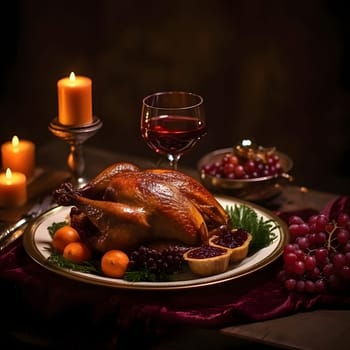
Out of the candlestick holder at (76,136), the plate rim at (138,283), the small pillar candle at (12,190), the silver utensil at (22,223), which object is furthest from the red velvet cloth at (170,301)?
the candlestick holder at (76,136)

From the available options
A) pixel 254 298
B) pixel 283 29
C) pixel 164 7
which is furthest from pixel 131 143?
pixel 254 298

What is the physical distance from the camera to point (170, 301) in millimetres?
1672

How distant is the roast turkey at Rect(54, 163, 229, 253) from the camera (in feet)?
5.57

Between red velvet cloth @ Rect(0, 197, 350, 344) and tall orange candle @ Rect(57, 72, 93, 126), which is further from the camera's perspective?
tall orange candle @ Rect(57, 72, 93, 126)

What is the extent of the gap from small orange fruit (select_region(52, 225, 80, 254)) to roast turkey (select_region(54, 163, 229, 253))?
0.8 inches

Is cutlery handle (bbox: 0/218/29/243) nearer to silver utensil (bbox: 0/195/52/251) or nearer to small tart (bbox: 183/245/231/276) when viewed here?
silver utensil (bbox: 0/195/52/251)

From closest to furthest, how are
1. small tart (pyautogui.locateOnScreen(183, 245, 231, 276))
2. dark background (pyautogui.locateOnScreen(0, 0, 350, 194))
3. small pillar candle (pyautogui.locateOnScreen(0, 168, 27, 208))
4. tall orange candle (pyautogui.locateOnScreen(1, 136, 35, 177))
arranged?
small tart (pyautogui.locateOnScreen(183, 245, 231, 276)) → small pillar candle (pyautogui.locateOnScreen(0, 168, 27, 208)) → tall orange candle (pyautogui.locateOnScreen(1, 136, 35, 177)) → dark background (pyautogui.locateOnScreen(0, 0, 350, 194))

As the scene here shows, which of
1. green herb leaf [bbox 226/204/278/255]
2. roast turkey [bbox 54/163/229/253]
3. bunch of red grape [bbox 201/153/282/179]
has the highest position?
roast turkey [bbox 54/163/229/253]

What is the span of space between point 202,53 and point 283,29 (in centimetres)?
37

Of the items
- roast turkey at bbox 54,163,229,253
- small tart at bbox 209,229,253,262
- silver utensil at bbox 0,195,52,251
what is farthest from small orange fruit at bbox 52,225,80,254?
small tart at bbox 209,229,253,262

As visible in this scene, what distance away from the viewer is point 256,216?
75.2 inches

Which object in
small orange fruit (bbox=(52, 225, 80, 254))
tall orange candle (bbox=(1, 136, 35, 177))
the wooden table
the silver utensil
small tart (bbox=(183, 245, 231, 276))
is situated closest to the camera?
the wooden table

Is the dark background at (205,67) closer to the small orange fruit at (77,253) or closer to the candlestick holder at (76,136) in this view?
the candlestick holder at (76,136)

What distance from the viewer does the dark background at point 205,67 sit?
133 inches
